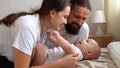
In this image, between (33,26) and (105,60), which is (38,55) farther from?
(105,60)

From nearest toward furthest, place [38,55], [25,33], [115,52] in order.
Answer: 1. [25,33]
2. [38,55]
3. [115,52]

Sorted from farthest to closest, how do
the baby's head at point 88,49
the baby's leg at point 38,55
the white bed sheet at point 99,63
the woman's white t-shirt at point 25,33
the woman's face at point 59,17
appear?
the baby's head at point 88,49 < the white bed sheet at point 99,63 < the baby's leg at point 38,55 < the woman's face at point 59,17 < the woman's white t-shirt at point 25,33

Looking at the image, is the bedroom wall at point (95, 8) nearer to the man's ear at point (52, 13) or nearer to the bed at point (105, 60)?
the bed at point (105, 60)

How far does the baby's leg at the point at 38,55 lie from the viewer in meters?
1.41

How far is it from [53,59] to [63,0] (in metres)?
0.43

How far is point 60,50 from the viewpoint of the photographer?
60.4 inches

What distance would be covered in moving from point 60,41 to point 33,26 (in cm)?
26

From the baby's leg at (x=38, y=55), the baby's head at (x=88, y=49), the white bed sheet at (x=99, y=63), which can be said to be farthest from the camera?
the baby's head at (x=88, y=49)

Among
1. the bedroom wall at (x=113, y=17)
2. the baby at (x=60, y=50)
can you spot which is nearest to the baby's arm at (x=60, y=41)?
the baby at (x=60, y=50)

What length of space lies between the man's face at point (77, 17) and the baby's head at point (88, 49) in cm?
12

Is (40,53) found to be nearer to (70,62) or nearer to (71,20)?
(70,62)

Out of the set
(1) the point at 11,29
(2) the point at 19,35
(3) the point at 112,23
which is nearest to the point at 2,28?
(1) the point at 11,29

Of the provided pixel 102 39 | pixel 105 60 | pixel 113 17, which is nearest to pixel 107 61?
pixel 105 60

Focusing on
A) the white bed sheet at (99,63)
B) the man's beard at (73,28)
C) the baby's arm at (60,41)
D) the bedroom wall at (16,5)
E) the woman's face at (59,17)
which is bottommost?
the white bed sheet at (99,63)
